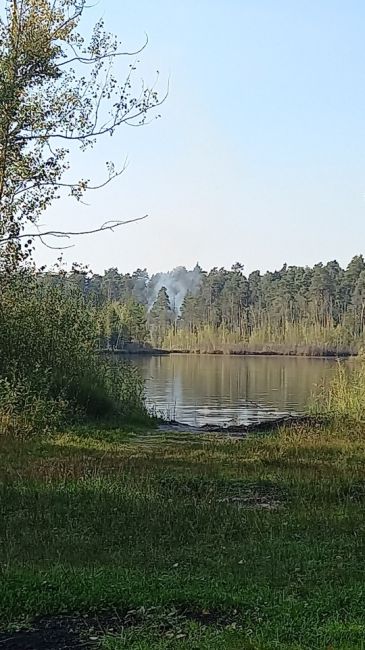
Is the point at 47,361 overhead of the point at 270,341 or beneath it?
beneath

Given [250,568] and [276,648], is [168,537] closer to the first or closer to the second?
[250,568]

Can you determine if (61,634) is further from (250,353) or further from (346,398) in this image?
(250,353)

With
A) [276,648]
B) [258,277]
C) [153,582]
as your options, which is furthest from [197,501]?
[258,277]

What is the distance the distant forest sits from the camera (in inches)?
3250

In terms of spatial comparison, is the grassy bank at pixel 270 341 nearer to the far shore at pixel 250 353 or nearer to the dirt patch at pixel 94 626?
the far shore at pixel 250 353

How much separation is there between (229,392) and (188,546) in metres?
32.9

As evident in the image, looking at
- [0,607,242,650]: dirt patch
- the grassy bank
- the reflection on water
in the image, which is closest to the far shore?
the grassy bank

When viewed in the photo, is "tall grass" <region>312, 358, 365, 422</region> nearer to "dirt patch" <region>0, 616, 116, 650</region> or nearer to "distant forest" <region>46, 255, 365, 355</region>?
"dirt patch" <region>0, 616, 116, 650</region>

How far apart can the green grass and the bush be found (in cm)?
334

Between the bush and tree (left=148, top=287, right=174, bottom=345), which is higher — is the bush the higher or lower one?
the lower one

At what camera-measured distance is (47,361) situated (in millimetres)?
19016

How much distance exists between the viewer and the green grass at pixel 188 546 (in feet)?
16.1

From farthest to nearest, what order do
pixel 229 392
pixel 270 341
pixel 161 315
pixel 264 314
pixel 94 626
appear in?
pixel 161 315 → pixel 264 314 → pixel 270 341 → pixel 229 392 → pixel 94 626

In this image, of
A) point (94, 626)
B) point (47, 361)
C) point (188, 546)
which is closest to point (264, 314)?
point (47, 361)
